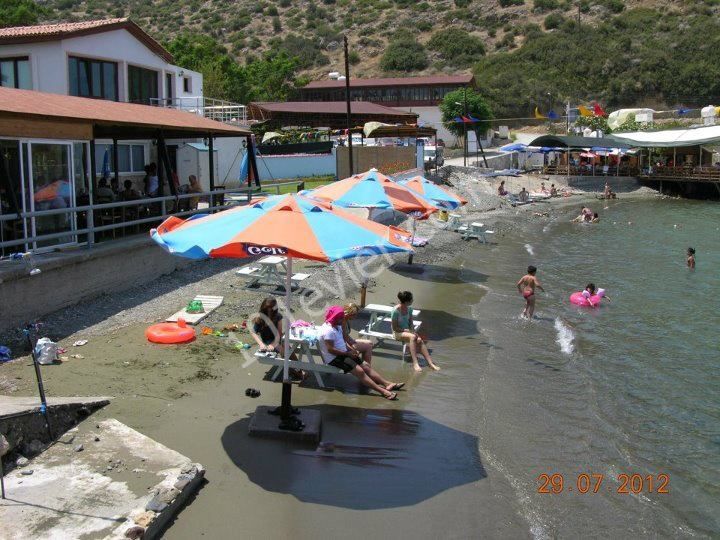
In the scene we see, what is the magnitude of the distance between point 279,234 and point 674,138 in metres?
52.5

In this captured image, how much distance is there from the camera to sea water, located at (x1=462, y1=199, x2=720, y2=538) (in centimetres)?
717

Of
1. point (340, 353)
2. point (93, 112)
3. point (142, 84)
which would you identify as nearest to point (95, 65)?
point (142, 84)

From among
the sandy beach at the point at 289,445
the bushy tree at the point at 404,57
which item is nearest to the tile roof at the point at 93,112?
the sandy beach at the point at 289,445

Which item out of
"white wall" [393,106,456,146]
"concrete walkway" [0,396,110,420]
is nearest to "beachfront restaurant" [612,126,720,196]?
"white wall" [393,106,456,146]

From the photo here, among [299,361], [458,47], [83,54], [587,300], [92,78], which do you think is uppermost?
[458,47]

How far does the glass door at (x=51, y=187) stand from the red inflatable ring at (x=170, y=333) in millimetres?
2808

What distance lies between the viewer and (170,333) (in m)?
10.6

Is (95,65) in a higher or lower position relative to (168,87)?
higher

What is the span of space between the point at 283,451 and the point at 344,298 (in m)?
7.59

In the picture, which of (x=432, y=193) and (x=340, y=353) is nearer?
(x=340, y=353)

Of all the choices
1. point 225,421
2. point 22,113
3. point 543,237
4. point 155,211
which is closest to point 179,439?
point 225,421

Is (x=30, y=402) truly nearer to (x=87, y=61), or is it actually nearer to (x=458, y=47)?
(x=87, y=61)

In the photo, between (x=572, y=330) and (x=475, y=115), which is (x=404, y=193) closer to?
(x=572, y=330)

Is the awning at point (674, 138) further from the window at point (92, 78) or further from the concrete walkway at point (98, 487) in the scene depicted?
the concrete walkway at point (98, 487)
